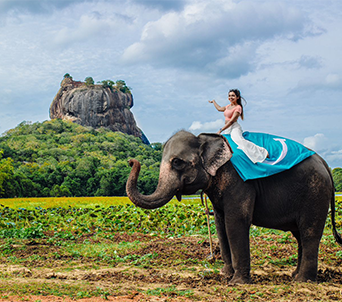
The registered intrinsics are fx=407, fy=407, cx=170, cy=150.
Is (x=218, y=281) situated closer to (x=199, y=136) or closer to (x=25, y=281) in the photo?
(x=199, y=136)

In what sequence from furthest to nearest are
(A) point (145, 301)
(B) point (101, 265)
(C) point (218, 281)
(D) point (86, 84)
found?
(D) point (86, 84) < (B) point (101, 265) < (C) point (218, 281) < (A) point (145, 301)

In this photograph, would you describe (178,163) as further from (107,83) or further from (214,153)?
(107,83)

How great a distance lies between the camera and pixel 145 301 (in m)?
4.87

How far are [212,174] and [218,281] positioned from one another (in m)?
1.71

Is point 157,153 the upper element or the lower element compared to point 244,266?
Result: upper

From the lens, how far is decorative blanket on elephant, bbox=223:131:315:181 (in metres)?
5.86

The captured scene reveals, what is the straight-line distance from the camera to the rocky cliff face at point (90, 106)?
113375mm

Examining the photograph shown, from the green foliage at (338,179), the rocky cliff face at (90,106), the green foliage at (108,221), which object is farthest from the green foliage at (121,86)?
the green foliage at (108,221)

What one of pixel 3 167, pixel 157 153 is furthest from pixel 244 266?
pixel 157 153

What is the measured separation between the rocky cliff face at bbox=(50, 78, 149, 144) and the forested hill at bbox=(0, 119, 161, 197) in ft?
47.7

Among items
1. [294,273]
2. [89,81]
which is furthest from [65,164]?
[89,81]

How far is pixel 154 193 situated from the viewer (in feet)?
18.9

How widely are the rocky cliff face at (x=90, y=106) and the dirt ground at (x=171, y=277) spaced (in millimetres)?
106699

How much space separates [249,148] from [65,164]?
2110 inches
